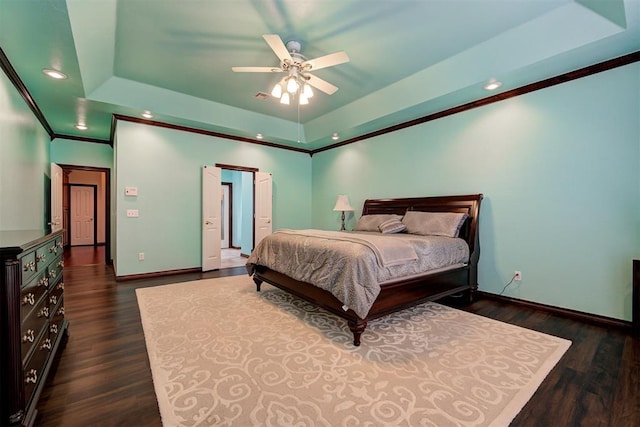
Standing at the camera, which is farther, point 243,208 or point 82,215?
point 82,215

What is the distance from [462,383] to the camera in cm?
185

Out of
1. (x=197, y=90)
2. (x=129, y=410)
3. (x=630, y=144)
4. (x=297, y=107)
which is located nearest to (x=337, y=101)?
(x=297, y=107)

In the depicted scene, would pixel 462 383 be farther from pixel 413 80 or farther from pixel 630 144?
pixel 413 80

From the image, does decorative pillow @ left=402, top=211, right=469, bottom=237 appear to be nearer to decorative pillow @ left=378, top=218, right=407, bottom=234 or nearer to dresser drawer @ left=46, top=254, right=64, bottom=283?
decorative pillow @ left=378, top=218, right=407, bottom=234

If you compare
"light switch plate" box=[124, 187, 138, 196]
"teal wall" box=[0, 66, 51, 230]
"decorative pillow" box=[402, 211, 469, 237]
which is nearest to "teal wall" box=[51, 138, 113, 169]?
"teal wall" box=[0, 66, 51, 230]

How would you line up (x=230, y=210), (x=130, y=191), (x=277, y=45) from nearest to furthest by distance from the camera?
(x=277, y=45)
(x=130, y=191)
(x=230, y=210)

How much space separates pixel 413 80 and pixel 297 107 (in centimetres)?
217

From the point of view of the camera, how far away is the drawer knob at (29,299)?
4.76 feet

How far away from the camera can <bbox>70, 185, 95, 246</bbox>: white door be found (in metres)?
9.12

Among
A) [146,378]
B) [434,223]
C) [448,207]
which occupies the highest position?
[448,207]

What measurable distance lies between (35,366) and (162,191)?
3.74m

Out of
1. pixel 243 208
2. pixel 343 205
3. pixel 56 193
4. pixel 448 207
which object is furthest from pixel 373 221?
pixel 56 193

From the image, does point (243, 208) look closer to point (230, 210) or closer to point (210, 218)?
point (230, 210)

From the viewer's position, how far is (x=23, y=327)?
1401mm
